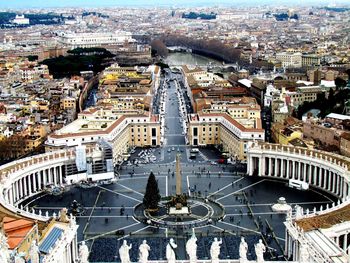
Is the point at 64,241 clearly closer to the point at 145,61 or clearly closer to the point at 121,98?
the point at 121,98

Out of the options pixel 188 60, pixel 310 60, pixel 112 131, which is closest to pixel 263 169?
pixel 112 131

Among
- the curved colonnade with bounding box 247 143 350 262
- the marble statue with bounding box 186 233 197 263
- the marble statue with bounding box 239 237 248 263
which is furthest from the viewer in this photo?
the curved colonnade with bounding box 247 143 350 262

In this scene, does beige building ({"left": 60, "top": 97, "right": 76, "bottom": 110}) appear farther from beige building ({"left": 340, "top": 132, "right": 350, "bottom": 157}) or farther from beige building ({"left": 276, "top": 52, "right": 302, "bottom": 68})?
beige building ({"left": 276, "top": 52, "right": 302, "bottom": 68})

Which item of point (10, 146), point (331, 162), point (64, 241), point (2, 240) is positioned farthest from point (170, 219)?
point (10, 146)

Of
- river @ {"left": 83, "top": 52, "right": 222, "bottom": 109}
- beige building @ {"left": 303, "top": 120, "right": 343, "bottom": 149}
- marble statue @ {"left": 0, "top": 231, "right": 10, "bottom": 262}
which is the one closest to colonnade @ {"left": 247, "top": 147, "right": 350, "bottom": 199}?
beige building @ {"left": 303, "top": 120, "right": 343, "bottom": 149}

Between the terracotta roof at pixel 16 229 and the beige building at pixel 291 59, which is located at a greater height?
the terracotta roof at pixel 16 229

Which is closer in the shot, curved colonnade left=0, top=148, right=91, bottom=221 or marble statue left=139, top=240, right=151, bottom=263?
marble statue left=139, top=240, right=151, bottom=263

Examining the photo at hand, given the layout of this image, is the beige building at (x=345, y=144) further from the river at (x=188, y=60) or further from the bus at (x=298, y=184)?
the river at (x=188, y=60)

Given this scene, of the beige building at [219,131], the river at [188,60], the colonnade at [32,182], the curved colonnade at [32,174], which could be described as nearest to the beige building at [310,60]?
the river at [188,60]
